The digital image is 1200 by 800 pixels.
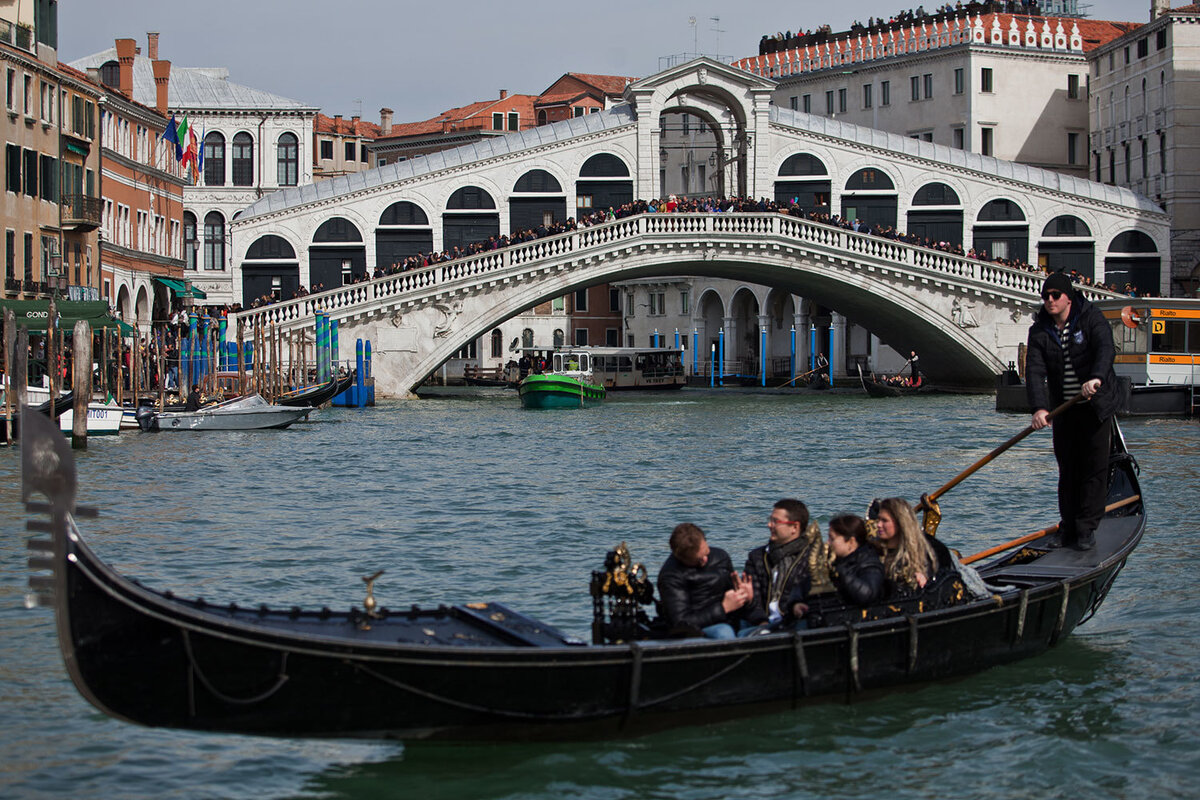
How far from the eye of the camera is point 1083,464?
25.2 feet

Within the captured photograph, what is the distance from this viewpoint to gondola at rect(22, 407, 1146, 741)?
5.15 metres

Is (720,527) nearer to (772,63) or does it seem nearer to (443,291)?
(443,291)

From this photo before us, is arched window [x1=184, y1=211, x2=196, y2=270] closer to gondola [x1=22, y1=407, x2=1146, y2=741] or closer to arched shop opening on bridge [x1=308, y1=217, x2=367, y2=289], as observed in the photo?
arched shop opening on bridge [x1=308, y1=217, x2=367, y2=289]

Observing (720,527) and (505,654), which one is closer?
(505,654)

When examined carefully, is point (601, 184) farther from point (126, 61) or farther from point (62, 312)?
point (62, 312)

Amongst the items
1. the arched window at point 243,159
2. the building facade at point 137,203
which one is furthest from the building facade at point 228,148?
the building facade at point 137,203

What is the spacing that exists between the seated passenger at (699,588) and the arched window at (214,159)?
34554mm

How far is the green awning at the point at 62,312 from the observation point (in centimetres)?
2056

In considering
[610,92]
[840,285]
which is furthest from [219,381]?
[610,92]

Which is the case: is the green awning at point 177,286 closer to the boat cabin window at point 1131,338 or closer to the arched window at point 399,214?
the arched window at point 399,214

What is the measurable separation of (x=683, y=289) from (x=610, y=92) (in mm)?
7119

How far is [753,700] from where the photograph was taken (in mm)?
6117

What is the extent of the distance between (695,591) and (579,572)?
3749 mm

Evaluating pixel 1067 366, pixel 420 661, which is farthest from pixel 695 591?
pixel 1067 366
